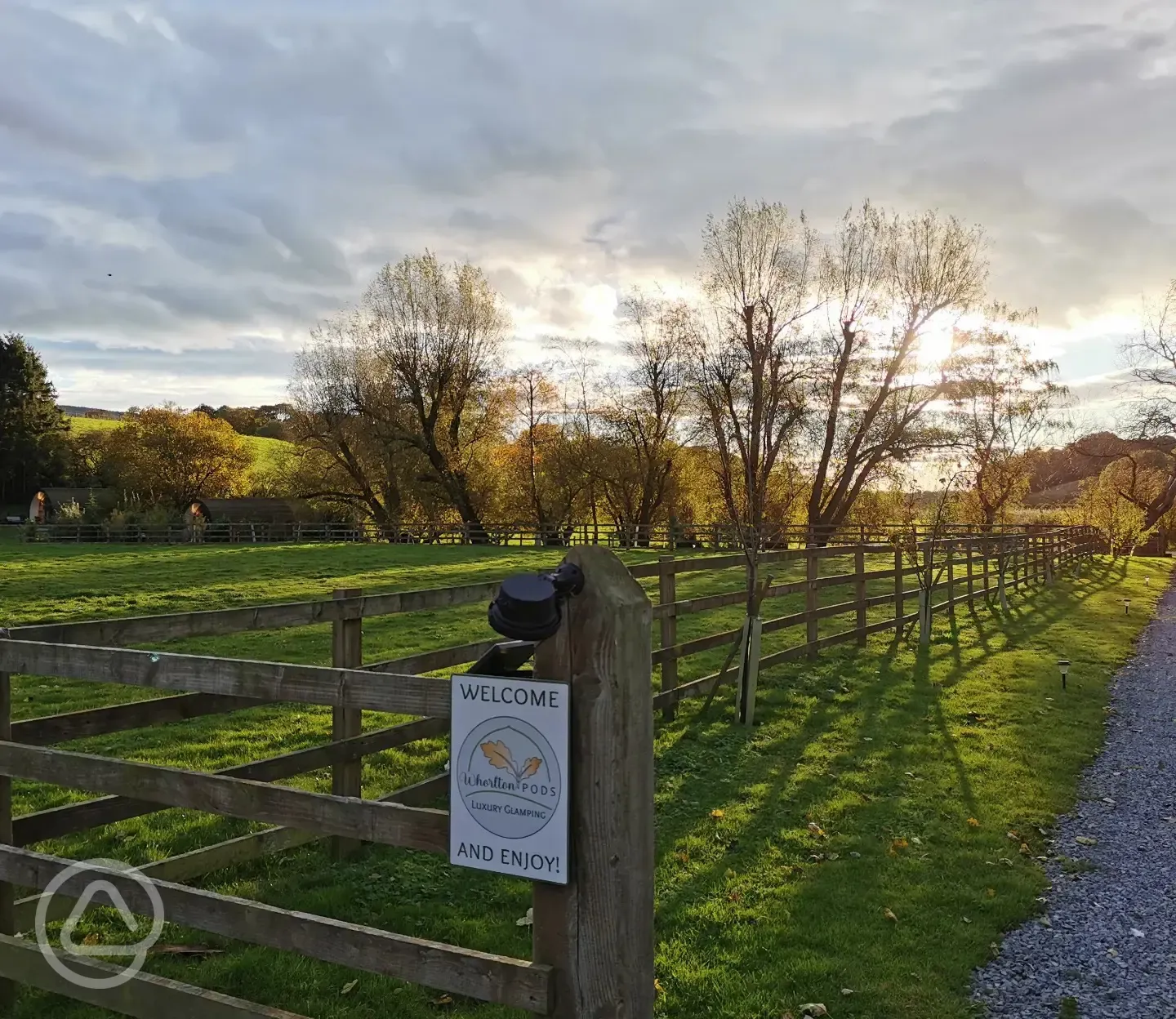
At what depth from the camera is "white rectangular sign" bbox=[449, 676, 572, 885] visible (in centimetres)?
204

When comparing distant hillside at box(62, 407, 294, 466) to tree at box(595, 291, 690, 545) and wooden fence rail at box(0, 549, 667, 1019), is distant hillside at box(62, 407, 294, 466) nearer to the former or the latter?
tree at box(595, 291, 690, 545)

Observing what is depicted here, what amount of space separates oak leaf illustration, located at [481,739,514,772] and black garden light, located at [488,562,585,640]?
28 cm

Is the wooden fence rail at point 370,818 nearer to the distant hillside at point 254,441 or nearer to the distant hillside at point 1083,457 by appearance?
the distant hillside at point 1083,457

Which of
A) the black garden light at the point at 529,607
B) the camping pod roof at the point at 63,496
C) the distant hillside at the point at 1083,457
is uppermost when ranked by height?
the distant hillside at the point at 1083,457

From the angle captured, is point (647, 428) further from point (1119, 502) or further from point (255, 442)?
point (255, 442)

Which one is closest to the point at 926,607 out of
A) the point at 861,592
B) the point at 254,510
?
the point at 861,592

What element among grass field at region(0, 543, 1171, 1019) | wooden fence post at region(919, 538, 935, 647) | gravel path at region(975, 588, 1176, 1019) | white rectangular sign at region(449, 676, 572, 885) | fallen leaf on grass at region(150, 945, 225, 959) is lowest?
gravel path at region(975, 588, 1176, 1019)

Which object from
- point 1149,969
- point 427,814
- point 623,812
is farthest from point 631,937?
point 1149,969

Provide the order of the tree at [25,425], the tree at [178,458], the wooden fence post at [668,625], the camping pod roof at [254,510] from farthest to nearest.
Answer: the tree at [25,425], the tree at [178,458], the camping pod roof at [254,510], the wooden fence post at [668,625]

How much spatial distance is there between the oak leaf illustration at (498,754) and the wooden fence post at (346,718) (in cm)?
227

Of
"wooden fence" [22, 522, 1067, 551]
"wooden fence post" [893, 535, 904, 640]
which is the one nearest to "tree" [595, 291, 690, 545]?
"wooden fence" [22, 522, 1067, 551]

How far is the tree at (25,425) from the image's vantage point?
217ft

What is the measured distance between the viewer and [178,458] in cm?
6366

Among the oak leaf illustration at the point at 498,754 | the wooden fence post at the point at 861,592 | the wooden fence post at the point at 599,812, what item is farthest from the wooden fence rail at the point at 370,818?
the wooden fence post at the point at 861,592
